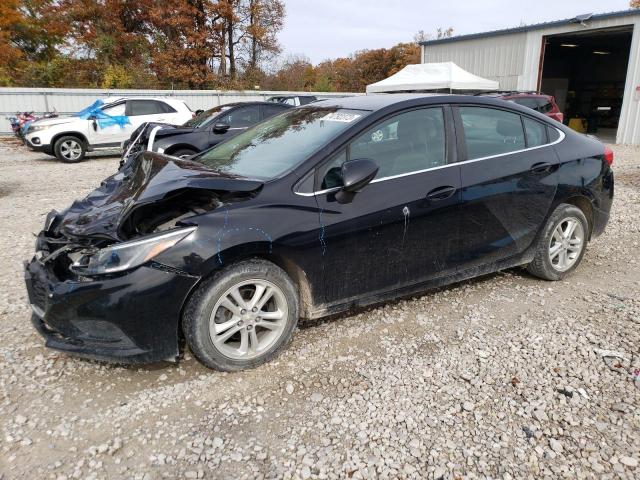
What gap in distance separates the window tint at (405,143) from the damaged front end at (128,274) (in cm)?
86

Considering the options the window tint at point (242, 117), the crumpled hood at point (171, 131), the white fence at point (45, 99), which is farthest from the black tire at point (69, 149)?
the white fence at point (45, 99)

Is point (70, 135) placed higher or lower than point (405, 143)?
lower

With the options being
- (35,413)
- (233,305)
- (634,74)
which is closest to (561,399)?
(233,305)

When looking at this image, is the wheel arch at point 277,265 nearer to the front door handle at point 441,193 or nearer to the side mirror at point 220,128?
the front door handle at point 441,193

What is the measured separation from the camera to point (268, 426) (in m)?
2.54

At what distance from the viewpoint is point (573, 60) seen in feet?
95.0

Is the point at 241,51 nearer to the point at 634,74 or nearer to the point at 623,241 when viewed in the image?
the point at 634,74

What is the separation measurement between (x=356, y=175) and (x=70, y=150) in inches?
486

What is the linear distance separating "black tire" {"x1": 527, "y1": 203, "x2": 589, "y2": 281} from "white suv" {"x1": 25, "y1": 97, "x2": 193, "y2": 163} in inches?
470

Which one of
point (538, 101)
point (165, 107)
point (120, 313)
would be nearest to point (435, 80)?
point (538, 101)

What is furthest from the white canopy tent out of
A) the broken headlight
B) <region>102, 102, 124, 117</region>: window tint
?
the broken headlight

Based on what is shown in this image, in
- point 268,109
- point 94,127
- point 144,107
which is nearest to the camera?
point 268,109

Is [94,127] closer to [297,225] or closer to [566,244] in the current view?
[297,225]

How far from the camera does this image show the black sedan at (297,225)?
267 centimetres
